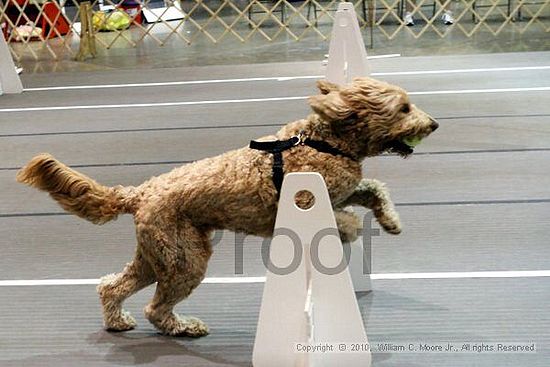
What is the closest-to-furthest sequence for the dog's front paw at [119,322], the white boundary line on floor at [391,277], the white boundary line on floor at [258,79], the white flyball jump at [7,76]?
the dog's front paw at [119,322] → the white boundary line on floor at [391,277] → the white boundary line on floor at [258,79] → the white flyball jump at [7,76]

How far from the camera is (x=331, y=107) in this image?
1.92 metres

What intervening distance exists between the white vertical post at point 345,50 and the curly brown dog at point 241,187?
101 inches

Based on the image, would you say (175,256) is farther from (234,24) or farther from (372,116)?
(234,24)

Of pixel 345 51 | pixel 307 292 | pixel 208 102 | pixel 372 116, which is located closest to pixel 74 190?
pixel 307 292

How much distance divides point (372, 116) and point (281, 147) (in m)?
0.26

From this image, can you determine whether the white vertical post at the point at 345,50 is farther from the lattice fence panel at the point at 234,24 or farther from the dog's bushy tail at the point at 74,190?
the lattice fence panel at the point at 234,24

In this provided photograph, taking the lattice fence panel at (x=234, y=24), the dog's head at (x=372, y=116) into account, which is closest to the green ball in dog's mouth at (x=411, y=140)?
the dog's head at (x=372, y=116)

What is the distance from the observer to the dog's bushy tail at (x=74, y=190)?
2.03 m

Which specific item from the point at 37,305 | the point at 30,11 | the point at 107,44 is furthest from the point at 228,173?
the point at 30,11

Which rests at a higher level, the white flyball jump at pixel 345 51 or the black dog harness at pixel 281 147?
the black dog harness at pixel 281 147

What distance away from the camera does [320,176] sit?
6.06 ft

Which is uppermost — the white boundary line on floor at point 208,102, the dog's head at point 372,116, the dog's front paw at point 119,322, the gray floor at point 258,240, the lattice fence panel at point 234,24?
the dog's head at point 372,116

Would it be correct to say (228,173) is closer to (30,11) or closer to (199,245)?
(199,245)

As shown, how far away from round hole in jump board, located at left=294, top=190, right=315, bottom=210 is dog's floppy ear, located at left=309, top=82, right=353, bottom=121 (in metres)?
0.21
